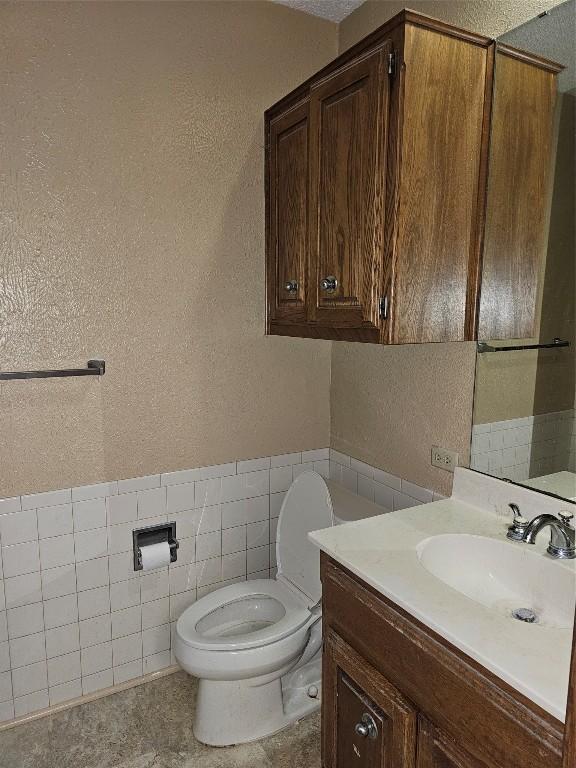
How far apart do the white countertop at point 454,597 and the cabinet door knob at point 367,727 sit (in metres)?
0.33

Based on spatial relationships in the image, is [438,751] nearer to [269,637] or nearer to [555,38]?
Result: [269,637]

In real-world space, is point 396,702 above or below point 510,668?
below

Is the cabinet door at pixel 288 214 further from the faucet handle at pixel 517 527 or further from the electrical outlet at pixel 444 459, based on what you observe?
the faucet handle at pixel 517 527

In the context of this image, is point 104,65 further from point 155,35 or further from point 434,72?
point 434,72

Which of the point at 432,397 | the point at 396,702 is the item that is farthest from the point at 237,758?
the point at 432,397

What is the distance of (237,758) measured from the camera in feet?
5.74

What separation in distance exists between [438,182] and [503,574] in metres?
1.01

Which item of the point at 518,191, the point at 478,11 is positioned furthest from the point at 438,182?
the point at 478,11

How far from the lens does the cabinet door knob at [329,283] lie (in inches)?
62.6

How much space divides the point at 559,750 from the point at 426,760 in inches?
14.2

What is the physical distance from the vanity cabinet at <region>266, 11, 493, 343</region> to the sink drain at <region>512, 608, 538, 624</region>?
70 cm

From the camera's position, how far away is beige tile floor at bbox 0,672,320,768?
173 centimetres

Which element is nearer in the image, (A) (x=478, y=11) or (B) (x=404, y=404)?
(A) (x=478, y=11)

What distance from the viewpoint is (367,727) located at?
1.23m
